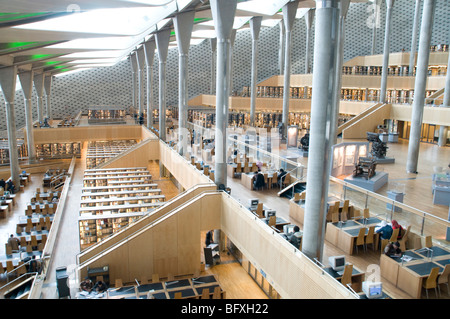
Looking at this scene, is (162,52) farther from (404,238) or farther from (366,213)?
(404,238)

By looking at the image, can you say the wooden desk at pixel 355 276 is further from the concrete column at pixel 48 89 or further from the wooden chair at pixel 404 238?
the concrete column at pixel 48 89

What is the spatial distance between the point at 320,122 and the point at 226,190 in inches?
258

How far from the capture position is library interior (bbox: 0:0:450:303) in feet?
27.4

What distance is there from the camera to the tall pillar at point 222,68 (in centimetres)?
1366

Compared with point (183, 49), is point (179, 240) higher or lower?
lower

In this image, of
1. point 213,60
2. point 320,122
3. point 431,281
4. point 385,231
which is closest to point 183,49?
point 320,122

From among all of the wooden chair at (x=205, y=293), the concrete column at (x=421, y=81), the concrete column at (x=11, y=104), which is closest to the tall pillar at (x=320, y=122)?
the wooden chair at (x=205, y=293)

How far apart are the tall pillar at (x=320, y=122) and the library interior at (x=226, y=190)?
26 millimetres

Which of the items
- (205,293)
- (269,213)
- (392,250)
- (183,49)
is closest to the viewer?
(392,250)

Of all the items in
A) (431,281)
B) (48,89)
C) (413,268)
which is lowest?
(431,281)

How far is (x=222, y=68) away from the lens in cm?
1412

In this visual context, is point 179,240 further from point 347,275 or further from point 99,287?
point 347,275

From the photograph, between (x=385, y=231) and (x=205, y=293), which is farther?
(x=205, y=293)

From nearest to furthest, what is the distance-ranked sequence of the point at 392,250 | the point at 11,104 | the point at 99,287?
the point at 392,250 < the point at 99,287 < the point at 11,104
